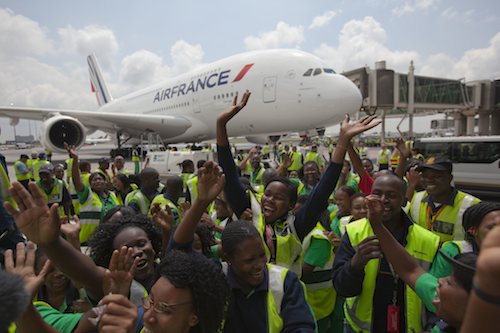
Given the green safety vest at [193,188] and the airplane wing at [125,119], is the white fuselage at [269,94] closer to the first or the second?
the airplane wing at [125,119]

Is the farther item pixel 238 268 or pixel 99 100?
pixel 99 100

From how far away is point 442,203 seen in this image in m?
2.94

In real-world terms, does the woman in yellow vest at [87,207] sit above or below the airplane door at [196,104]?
below

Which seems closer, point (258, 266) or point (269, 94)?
point (258, 266)

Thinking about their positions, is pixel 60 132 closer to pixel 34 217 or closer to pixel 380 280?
pixel 34 217

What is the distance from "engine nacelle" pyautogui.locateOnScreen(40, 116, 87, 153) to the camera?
12625mm

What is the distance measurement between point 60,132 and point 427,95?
27605 mm

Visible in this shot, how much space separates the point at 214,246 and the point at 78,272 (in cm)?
103

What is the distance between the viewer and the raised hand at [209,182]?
71.1 inches

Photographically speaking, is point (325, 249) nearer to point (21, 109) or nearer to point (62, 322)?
point (62, 322)

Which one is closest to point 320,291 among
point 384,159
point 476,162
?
point 476,162

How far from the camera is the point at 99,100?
3191 centimetres

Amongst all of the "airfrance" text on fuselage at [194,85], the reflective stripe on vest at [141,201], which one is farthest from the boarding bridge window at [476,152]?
the "airfrance" text on fuselage at [194,85]

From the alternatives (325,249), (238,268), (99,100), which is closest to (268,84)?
(325,249)
